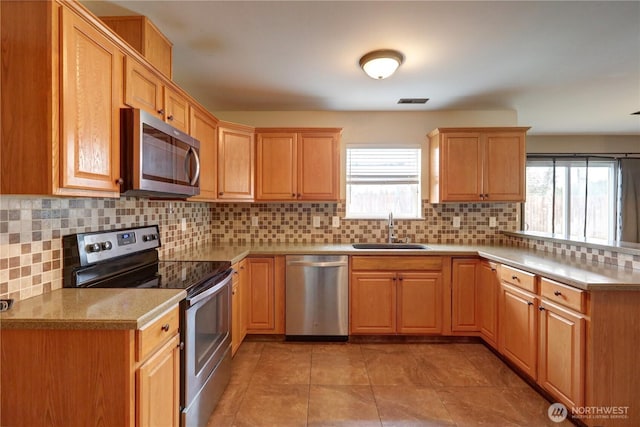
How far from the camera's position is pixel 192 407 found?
1.58 metres

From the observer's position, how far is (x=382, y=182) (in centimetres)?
358

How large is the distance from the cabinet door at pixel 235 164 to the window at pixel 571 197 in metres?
4.36

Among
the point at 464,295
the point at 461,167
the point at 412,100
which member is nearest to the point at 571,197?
the point at 461,167

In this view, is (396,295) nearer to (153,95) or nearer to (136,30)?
(153,95)

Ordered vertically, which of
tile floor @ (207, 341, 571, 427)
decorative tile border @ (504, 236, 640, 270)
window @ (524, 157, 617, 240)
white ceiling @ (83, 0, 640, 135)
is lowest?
tile floor @ (207, 341, 571, 427)

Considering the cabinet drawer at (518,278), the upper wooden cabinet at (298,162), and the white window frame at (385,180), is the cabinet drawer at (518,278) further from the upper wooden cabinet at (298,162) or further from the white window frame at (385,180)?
the upper wooden cabinet at (298,162)

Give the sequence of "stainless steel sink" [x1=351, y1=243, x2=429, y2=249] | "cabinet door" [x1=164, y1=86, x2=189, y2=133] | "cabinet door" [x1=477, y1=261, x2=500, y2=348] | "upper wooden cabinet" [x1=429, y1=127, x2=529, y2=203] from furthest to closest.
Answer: "stainless steel sink" [x1=351, y1=243, x2=429, y2=249] < "upper wooden cabinet" [x1=429, y1=127, x2=529, y2=203] < "cabinet door" [x1=477, y1=261, x2=500, y2=348] < "cabinet door" [x1=164, y1=86, x2=189, y2=133]

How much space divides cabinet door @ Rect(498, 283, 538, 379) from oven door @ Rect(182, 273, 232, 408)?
2.17 m

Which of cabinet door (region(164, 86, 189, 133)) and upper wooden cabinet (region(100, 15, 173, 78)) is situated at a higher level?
upper wooden cabinet (region(100, 15, 173, 78))

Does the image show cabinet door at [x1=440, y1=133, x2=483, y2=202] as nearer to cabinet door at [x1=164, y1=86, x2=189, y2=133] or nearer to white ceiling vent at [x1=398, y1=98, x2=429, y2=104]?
white ceiling vent at [x1=398, y1=98, x2=429, y2=104]

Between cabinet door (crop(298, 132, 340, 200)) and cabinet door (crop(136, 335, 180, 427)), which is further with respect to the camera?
cabinet door (crop(298, 132, 340, 200))

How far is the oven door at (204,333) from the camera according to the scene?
5.03 feet

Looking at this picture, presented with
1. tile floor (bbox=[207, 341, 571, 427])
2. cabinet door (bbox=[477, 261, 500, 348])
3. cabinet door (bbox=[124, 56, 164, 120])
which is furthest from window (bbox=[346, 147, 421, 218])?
cabinet door (bbox=[124, 56, 164, 120])

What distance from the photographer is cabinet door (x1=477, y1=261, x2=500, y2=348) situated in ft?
8.54
